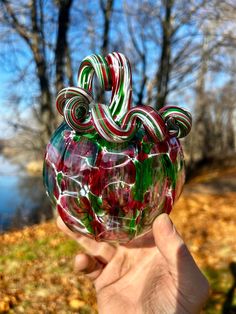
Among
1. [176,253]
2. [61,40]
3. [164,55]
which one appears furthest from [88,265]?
[164,55]

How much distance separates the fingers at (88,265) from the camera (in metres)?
2.01

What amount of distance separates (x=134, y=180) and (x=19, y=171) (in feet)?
52.2

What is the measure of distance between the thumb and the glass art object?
0.25ft

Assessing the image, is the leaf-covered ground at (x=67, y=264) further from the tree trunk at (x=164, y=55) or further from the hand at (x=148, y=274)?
the tree trunk at (x=164, y=55)

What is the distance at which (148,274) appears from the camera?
1.89m

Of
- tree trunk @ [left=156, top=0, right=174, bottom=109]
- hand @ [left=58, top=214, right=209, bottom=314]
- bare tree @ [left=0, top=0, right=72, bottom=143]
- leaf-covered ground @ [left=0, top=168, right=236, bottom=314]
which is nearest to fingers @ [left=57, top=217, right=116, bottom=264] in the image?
hand @ [left=58, top=214, right=209, bottom=314]

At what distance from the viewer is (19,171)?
16.9 m

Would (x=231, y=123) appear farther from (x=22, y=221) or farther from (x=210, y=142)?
(x=22, y=221)

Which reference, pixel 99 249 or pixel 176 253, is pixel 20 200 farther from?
pixel 176 253

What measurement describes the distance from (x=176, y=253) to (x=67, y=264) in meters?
3.22

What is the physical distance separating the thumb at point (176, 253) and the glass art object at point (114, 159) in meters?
0.08

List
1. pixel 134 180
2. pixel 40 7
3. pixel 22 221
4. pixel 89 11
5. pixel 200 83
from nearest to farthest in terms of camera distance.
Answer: pixel 134 180
pixel 40 7
pixel 89 11
pixel 22 221
pixel 200 83

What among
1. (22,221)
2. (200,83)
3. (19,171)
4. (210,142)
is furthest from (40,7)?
(210,142)

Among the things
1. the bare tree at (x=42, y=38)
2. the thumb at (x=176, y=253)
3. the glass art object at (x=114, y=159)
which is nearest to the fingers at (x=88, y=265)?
the glass art object at (x=114, y=159)
